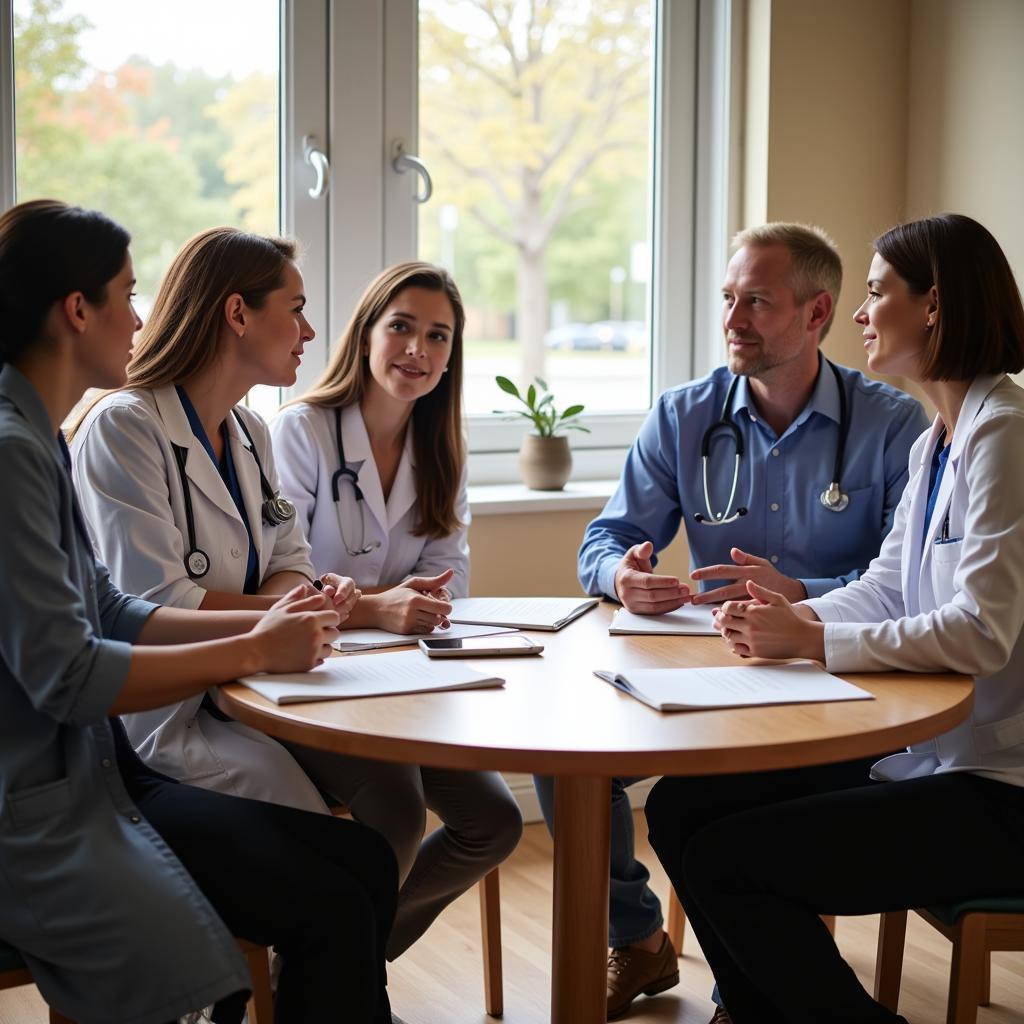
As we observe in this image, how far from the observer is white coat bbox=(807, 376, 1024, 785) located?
1704 mm

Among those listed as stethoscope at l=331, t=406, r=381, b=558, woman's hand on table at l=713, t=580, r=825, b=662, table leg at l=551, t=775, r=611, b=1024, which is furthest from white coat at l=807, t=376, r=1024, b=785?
stethoscope at l=331, t=406, r=381, b=558

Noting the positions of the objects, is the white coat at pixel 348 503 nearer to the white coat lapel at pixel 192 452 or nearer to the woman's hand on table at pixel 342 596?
the white coat lapel at pixel 192 452

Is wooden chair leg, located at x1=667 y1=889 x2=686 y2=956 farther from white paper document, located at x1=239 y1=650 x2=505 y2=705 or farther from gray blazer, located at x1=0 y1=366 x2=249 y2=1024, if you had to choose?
gray blazer, located at x1=0 y1=366 x2=249 y2=1024

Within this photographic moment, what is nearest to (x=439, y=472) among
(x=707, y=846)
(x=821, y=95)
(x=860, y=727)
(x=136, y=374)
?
(x=136, y=374)

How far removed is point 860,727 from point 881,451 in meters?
1.17

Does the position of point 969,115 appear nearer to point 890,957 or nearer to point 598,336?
point 598,336

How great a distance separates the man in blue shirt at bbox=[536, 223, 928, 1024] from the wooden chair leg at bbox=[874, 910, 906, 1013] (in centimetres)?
52

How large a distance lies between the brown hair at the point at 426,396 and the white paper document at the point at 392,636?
0.56 m

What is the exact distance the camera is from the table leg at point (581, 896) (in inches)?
63.9

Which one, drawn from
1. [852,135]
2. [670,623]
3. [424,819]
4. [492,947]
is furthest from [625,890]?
[852,135]

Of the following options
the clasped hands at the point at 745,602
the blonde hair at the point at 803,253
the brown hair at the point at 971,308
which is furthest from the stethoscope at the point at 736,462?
the brown hair at the point at 971,308

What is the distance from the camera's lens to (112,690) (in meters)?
1.47

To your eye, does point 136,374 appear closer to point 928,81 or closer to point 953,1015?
point 953,1015

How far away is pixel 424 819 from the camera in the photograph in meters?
2.15
